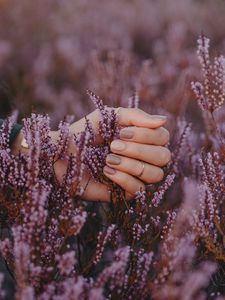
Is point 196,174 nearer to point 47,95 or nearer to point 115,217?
point 115,217

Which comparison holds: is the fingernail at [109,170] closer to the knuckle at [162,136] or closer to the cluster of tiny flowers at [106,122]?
the cluster of tiny flowers at [106,122]

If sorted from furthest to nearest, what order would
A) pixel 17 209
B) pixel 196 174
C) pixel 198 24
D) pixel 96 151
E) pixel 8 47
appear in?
1. pixel 198 24
2. pixel 8 47
3. pixel 196 174
4. pixel 96 151
5. pixel 17 209

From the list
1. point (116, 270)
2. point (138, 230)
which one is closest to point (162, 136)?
point (138, 230)

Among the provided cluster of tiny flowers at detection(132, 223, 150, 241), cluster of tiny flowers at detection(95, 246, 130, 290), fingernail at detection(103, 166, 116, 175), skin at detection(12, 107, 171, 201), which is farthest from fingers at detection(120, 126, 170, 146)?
cluster of tiny flowers at detection(95, 246, 130, 290)

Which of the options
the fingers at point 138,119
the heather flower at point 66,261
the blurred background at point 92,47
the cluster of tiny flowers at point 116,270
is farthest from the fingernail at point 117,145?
the blurred background at point 92,47

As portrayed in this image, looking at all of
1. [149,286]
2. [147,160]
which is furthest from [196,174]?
[149,286]

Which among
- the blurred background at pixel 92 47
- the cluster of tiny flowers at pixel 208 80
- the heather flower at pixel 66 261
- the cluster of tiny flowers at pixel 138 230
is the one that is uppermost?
the blurred background at pixel 92 47

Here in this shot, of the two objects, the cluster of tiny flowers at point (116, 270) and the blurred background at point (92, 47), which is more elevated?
the blurred background at point (92, 47)
